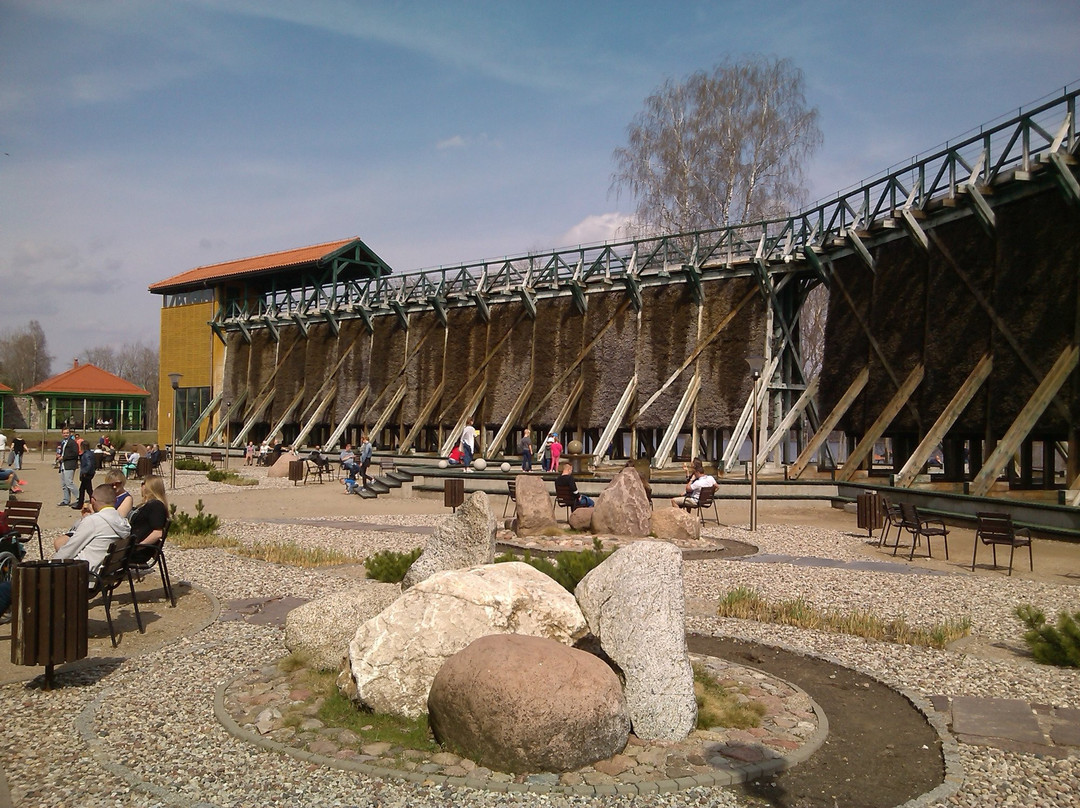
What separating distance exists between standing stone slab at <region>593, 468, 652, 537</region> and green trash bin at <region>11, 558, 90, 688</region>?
9279mm

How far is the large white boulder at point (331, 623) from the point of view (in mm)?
6461

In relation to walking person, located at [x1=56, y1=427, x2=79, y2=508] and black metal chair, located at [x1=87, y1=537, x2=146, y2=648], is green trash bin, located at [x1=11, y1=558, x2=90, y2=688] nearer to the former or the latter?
black metal chair, located at [x1=87, y1=537, x2=146, y2=648]

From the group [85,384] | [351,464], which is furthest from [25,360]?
[351,464]

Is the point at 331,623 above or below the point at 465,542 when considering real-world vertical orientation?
below

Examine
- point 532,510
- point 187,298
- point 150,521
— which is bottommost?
point 532,510

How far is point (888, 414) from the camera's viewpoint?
20188mm

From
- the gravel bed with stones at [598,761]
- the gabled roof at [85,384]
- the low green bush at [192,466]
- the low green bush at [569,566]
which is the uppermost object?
the gabled roof at [85,384]

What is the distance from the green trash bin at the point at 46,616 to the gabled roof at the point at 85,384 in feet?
204

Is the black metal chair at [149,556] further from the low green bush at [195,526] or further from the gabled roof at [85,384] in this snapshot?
the gabled roof at [85,384]

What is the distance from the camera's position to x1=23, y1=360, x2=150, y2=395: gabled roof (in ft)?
201

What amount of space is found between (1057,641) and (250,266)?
4101cm

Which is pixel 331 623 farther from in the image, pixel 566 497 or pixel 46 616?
pixel 566 497

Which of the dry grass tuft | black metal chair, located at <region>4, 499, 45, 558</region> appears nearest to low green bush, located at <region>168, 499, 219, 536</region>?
black metal chair, located at <region>4, 499, 45, 558</region>

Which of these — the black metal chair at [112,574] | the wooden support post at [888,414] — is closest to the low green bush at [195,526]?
the black metal chair at [112,574]
